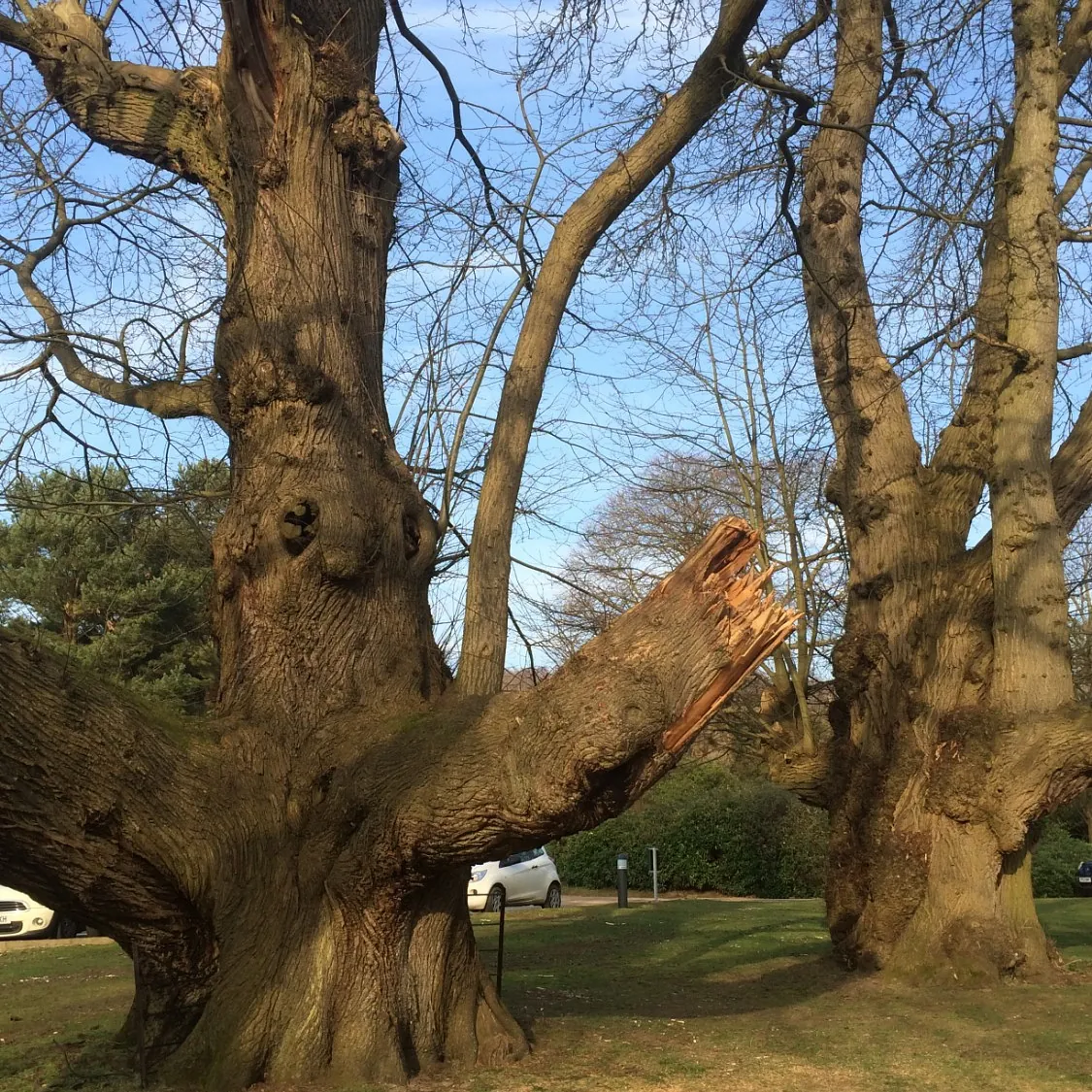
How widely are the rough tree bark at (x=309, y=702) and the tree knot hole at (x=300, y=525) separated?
16 mm

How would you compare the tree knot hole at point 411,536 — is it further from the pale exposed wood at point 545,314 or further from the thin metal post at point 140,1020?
the thin metal post at point 140,1020

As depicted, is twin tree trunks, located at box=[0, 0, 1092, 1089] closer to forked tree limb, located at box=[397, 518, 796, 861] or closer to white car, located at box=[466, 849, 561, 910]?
forked tree limb, located at box=[397, 518, 796, 861]

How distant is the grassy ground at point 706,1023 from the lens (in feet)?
18.8

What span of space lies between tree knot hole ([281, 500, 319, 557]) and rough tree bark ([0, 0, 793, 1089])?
16 millimetres

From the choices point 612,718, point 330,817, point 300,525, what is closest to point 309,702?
point 330,817

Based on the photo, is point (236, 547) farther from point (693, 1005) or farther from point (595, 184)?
point (693, 1005)

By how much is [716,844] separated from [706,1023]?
1864cm

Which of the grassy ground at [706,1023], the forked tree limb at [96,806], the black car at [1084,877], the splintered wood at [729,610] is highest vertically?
the splintered wood at [729,610]

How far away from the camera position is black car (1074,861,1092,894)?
23797 millimetres

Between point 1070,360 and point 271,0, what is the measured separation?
303 inches

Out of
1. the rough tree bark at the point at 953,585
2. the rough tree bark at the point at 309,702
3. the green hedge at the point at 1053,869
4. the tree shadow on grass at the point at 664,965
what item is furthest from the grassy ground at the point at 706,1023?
the green hedge at the point at 1053,869

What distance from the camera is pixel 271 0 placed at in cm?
662

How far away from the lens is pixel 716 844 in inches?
996

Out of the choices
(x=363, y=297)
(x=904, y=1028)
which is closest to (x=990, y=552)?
(x=904, y=1028)
